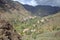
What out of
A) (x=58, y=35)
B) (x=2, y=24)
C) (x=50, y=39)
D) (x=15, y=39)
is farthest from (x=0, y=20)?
(x=58, y=35)

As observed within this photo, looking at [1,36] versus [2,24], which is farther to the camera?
[2,24]

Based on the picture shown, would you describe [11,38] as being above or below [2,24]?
below

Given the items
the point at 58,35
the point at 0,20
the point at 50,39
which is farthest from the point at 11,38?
the point at 58,35

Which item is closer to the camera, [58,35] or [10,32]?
[10,32]

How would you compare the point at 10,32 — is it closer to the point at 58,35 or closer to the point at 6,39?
the point at 6,39

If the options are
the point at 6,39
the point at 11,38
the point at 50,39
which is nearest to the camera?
the point at 6,39

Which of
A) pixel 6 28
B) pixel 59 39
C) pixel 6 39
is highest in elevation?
pixel 59 39

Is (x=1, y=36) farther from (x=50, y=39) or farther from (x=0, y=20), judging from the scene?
(x=50, y=39)

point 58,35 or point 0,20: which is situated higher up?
point 58,35

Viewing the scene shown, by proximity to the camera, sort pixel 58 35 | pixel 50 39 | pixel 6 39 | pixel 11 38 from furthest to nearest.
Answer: pixel 58 35 < pixel 50 39 < pixel 11 38 < pixel 6 39
